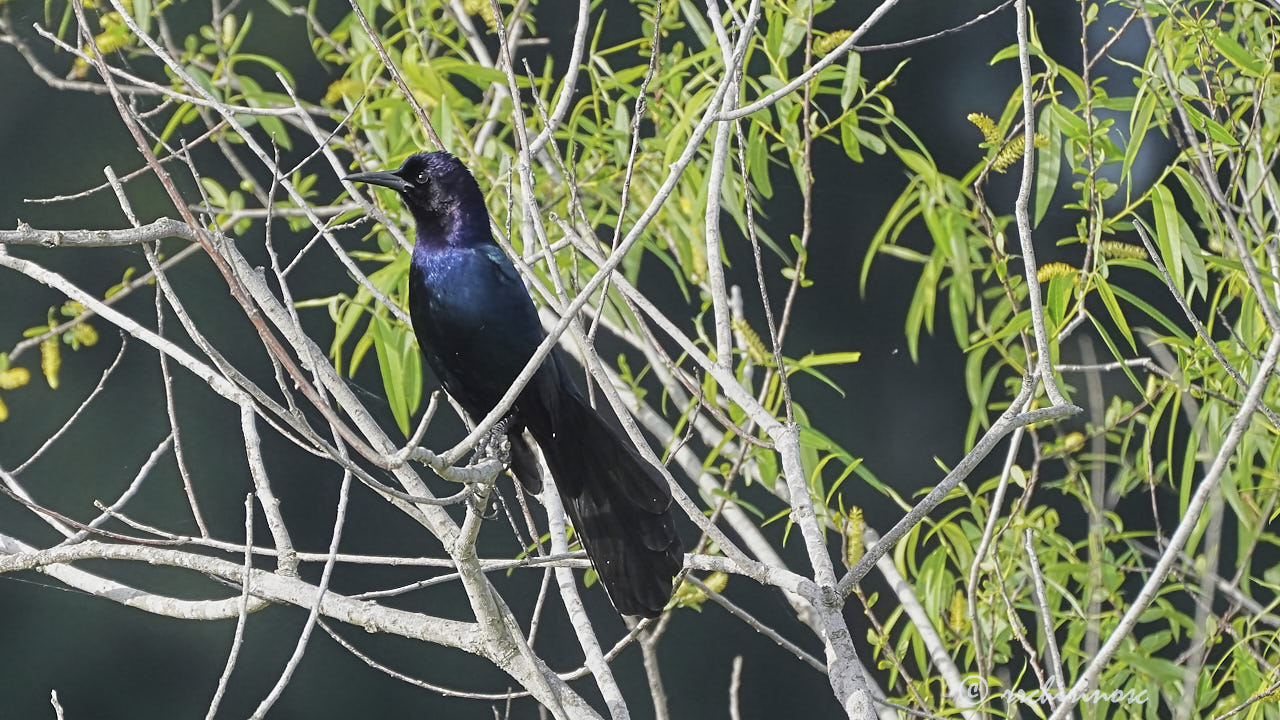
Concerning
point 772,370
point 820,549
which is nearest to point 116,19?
point 772,370

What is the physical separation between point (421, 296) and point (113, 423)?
4.65 ft

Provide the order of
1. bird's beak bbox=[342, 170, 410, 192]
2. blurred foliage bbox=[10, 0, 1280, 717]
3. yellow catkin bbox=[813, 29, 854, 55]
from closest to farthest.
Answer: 1. blurred foliage bbox=[10, 0, 1280, 717]
2. yellow catkin bbox=[813, 29, 854, 55]
3. bird's beak bbox=[342, 170, 410, 192]

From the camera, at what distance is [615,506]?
198 cm

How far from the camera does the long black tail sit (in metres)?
1.89

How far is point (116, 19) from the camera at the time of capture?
253 centimetres

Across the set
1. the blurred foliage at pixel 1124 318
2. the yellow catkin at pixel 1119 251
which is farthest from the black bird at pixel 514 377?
the yellow catkin at pixel 1119 251

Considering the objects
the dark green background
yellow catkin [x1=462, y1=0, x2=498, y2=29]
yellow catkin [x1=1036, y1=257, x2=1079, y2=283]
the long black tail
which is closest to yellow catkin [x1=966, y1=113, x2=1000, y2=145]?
yellow catkin [x1=1036, y1=257, x2=1079, y2=283]

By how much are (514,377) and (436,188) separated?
0.38 meters

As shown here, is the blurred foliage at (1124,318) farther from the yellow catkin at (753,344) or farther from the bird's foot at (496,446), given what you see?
the bird's foot at (496,446)

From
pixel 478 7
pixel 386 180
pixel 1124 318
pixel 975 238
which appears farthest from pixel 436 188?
pixel 1124 318

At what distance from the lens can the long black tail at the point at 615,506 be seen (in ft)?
6.21

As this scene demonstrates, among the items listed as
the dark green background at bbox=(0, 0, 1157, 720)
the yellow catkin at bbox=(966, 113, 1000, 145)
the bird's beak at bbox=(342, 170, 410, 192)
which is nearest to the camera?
the yellow catkin at bbox=(966, 113, 1000, 145)

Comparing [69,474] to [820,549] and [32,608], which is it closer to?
[32,608]

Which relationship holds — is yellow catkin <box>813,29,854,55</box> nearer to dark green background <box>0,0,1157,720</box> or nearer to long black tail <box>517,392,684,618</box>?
long black tail <box>517,392,684,618</box>
